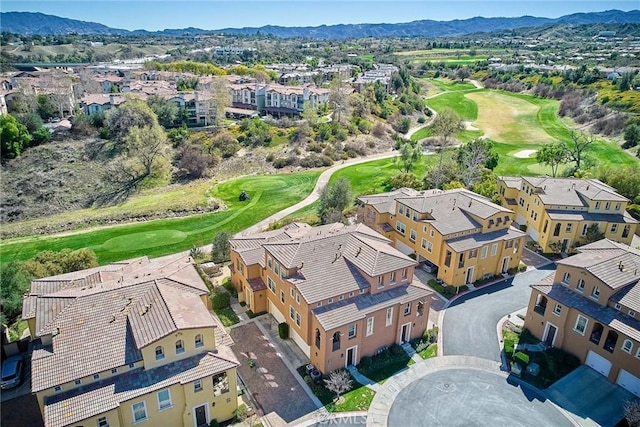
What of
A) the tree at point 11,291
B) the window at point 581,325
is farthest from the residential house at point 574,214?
the tree at point 11,291

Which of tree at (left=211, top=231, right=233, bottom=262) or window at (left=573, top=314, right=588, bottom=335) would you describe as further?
tree at (left=211, top=231, right=233, bottom=262)

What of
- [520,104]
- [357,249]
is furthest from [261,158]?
[520,104]

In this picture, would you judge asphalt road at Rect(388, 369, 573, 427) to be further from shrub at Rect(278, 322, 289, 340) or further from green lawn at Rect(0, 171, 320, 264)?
green lawn at Rect(0, 171, 320, 264)

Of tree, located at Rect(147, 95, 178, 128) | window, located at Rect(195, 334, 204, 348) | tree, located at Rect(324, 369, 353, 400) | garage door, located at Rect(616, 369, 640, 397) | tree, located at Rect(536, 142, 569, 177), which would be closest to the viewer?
window, located at Rect(195, 334, 204, 348)

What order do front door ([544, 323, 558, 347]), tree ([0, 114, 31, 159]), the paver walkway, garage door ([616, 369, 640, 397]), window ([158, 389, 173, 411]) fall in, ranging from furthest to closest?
tree ([0, 114, 31, 159])
front door ([544, 323, 558, 347])
garage door ([616, 369, 640, 397])
the paver walkway
window ([158, 389, 173, 411])

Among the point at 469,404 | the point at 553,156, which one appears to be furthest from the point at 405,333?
the point at 553,156

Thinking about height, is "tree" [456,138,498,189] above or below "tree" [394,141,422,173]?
above

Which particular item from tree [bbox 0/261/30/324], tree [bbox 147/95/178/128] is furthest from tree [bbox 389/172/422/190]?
tree [bbox 147/95/178/128]
